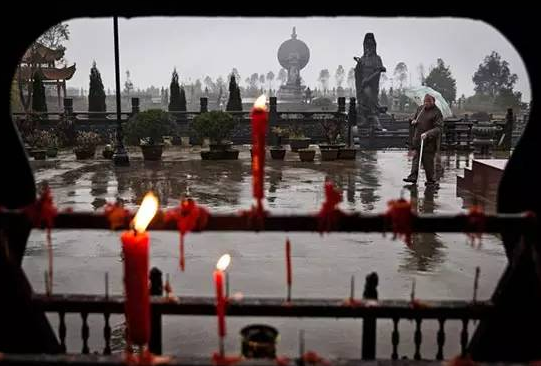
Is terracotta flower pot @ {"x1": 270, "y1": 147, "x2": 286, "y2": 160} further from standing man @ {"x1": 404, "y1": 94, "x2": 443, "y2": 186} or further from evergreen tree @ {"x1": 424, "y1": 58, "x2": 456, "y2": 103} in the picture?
evergreen tree @ {"x1": 424, "y1": 58, "x2": 456, "y2": 103}

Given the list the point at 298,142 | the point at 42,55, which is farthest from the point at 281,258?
the point at 42,55

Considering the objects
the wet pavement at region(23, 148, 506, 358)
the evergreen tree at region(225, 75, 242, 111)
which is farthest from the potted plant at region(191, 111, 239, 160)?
the evergreen tree at region(225, 75, 242, 111)

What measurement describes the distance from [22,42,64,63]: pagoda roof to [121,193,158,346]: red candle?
130ft

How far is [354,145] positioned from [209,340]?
2203cm

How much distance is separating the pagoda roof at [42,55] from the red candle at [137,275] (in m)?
39.5

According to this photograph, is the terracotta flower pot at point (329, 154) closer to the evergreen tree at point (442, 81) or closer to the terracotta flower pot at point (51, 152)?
the terracotta flower pot at point (51, 152)

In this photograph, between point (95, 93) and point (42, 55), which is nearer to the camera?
point (95, 93)

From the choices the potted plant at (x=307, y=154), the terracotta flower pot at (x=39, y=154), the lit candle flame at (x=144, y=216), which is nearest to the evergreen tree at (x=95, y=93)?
the terracotta flower pot at (x=39, y=154)

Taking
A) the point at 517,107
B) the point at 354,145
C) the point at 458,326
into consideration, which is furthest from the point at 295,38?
the point at 458,326

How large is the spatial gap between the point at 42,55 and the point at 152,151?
24.9 metres

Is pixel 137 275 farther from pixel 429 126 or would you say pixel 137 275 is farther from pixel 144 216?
pixel 429 126

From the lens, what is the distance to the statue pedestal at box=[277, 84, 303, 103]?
277ft

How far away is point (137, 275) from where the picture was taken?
2146 millimetres

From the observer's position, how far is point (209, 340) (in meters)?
4.43
